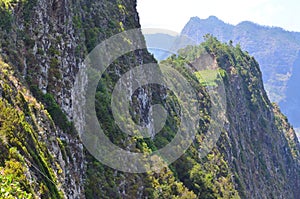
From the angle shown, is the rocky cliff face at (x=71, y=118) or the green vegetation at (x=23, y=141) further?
the rocky cliff face at (x=71, y=118)

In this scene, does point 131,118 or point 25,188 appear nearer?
point 25,188

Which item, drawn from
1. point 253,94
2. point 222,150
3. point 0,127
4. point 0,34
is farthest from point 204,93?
point 0,127

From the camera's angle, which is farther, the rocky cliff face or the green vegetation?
the rocky cliff face

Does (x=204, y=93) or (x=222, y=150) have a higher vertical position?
(x=204, y=93)

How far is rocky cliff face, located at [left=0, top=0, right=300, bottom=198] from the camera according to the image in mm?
23062

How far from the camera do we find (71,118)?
33.0 m

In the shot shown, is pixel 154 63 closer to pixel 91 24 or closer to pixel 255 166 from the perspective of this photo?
pixel 91 24

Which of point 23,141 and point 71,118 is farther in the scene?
point 71,118

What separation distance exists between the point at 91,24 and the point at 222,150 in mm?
40836

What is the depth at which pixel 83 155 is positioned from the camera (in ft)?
113

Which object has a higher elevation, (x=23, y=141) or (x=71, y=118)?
(x=71, y=118)

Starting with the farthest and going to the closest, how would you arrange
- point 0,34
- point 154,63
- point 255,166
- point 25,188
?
point 255,166
point 154,63
point 0,34
point 25,188

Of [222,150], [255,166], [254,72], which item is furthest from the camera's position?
[254,72]

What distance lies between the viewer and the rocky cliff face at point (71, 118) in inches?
908
